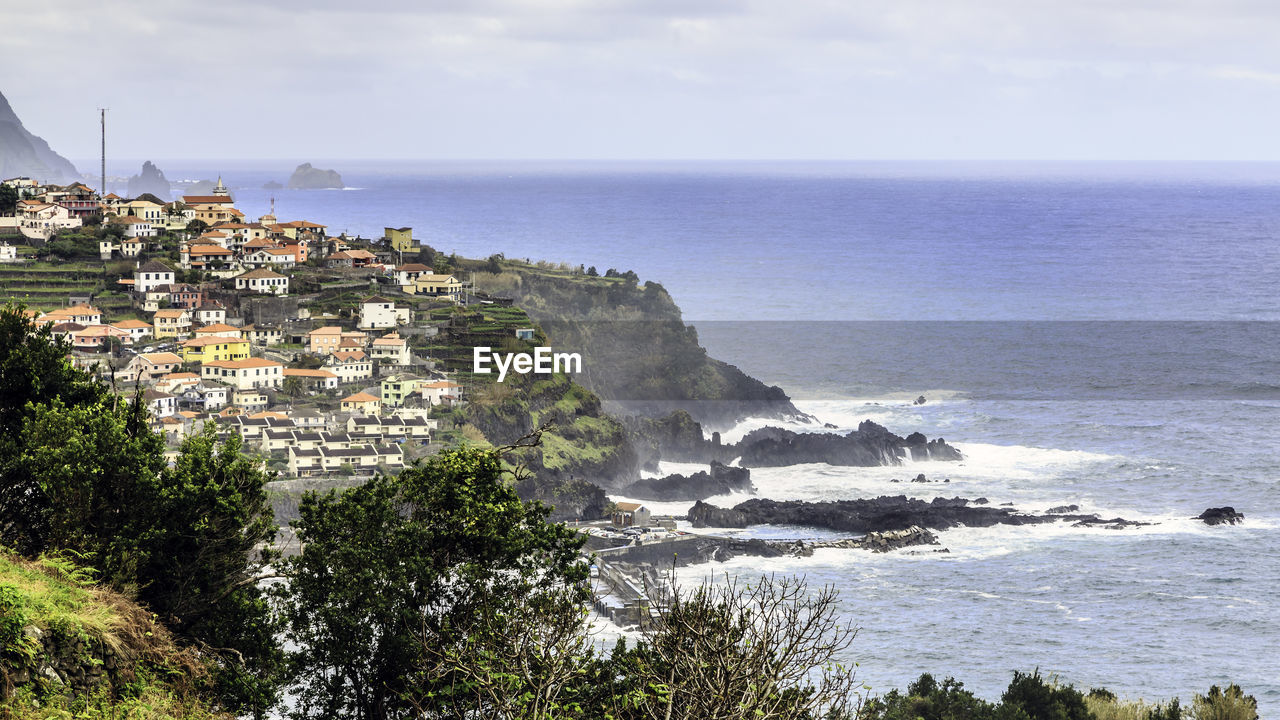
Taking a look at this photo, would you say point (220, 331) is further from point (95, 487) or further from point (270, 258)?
point (95, 487)

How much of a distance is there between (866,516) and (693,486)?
25.6 ft

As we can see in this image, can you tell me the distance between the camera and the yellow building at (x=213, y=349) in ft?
174

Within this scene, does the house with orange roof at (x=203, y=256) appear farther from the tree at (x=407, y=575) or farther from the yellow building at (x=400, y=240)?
the tree at (x=407, y=575)

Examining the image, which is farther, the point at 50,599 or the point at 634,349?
the point at 634,349

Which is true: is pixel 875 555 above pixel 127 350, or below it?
below

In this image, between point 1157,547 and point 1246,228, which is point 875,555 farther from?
point 1246,228

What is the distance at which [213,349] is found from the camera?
53.5 metres

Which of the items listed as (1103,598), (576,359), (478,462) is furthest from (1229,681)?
(576,359)

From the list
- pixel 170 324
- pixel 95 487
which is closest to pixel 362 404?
pixel 170 324

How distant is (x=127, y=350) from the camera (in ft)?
176

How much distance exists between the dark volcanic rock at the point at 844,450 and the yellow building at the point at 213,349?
21.6m

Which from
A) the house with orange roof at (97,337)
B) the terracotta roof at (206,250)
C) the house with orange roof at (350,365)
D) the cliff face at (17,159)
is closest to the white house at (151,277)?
the terracotta roof at (206,250)

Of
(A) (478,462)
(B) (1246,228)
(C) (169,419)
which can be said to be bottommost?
(C) (169,419)

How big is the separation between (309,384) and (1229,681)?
35.7 meters
